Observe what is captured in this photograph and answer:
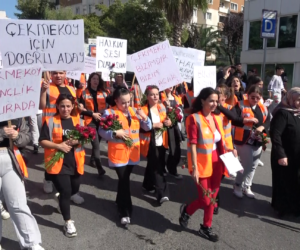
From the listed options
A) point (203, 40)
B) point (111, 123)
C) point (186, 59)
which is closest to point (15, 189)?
point (111, 123)

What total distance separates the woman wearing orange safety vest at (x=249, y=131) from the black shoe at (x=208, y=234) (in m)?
1.43

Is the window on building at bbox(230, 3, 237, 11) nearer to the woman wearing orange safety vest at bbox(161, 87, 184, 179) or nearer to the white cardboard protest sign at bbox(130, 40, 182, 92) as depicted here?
the woman wearing orange safety vest at bbox(161, 87, 184, 179)

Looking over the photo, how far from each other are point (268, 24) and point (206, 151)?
7.89 meters

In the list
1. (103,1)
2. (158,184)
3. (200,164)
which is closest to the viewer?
(200,164)

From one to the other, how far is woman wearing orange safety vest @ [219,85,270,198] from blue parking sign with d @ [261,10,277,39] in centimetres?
584

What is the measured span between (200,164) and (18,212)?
196cm

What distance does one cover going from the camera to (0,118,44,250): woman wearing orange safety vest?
3186mm

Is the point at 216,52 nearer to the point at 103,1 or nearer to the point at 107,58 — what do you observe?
the point at 103,1

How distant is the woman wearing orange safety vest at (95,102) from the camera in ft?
18.9

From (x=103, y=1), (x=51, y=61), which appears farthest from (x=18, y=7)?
(x=51, y=61)

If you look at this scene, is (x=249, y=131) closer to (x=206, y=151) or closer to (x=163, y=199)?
(x=206, y=151)

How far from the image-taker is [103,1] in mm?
47438

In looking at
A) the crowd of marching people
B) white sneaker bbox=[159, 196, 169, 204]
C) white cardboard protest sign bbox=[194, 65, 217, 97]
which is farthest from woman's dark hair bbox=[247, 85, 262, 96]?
white sneaker bbox=[159, 196, 169, 204]

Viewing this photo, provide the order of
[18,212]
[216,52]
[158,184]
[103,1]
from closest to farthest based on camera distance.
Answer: [18,212]
[158,184]
[216,52]
[103,1]
